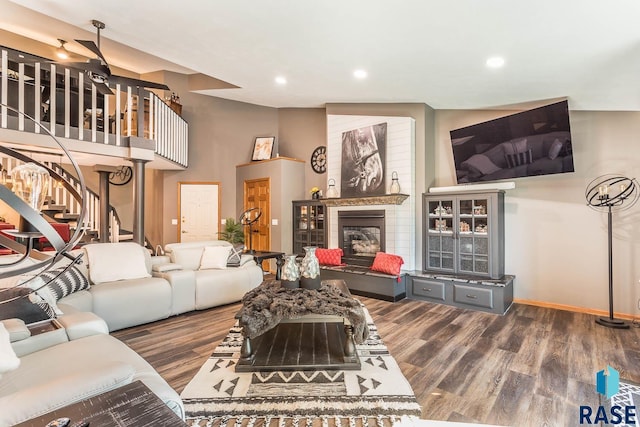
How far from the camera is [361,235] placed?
534 cm

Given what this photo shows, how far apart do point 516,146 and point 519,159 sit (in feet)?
0.57

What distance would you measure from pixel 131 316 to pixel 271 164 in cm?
390

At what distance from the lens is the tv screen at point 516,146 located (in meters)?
3.68

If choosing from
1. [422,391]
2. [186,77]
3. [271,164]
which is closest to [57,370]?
[422,391]

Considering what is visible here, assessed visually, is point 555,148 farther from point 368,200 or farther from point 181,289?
point 181,289

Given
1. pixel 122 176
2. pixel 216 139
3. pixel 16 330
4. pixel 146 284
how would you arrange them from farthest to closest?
pixel 122 176, pixel 216 139, pixel 146 284, pixel 16 330

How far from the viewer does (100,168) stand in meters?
6.12

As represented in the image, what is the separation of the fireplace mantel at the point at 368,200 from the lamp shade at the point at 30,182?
4.18 metres

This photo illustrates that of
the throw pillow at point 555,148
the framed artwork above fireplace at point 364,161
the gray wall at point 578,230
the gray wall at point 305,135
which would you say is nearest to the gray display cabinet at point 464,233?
the gray wall at point 578,230

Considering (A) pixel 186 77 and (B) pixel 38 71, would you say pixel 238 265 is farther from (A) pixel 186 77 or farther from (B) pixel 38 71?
(A) pixel 186 77

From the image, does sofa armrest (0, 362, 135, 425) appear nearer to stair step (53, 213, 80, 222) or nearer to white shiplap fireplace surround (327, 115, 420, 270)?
white shiplap fireplace surround (327, 115, 420, 270)

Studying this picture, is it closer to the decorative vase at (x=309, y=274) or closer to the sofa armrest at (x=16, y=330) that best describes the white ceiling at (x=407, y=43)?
the decorative vase at (x=309, y=274)

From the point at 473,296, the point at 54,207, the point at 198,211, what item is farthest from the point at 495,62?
the point at 54,207

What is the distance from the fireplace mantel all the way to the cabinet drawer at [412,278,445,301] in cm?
123
